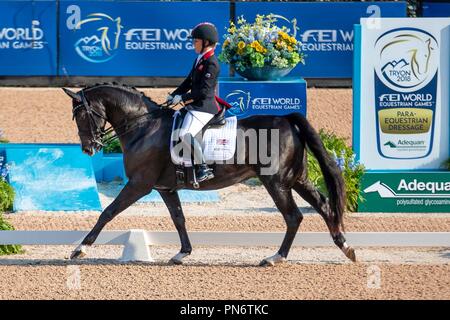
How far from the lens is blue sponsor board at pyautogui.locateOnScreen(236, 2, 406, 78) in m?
18.4

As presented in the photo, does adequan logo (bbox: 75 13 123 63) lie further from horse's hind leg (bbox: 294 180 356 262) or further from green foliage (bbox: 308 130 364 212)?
horse's hind leg (bbox: 294 180 356 262)

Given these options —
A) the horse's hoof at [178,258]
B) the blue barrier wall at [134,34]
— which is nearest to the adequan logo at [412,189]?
the horse's hoof at [178,258]

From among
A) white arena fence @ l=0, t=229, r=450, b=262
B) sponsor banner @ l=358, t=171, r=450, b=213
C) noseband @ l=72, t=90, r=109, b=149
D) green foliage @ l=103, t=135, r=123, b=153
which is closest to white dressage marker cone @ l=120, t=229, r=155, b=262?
white arena fence @ l=0, t=229, r=450, b=262

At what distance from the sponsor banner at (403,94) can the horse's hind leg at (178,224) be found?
145 inches

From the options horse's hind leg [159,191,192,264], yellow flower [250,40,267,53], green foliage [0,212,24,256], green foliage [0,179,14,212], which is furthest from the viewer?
yellow flower [250,40,267,53]

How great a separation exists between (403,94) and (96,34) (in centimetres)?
682

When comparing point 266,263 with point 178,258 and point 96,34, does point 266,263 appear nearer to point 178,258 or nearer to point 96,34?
point 178,258

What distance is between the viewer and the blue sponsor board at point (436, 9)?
19797mm

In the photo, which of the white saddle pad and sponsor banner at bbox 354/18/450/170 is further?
sponsor banner at bbox 354/18/450/170

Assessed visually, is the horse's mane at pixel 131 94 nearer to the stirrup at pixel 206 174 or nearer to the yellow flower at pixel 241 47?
the stirrup at pixel 206 174

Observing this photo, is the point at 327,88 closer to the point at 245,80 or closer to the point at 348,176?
the point at 245,80

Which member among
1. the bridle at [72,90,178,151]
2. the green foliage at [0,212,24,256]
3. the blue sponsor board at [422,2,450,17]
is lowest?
the green foliage at [0,212,24,256]

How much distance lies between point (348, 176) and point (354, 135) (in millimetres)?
739

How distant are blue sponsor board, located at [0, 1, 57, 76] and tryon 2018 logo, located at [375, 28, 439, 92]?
23.3 feet
